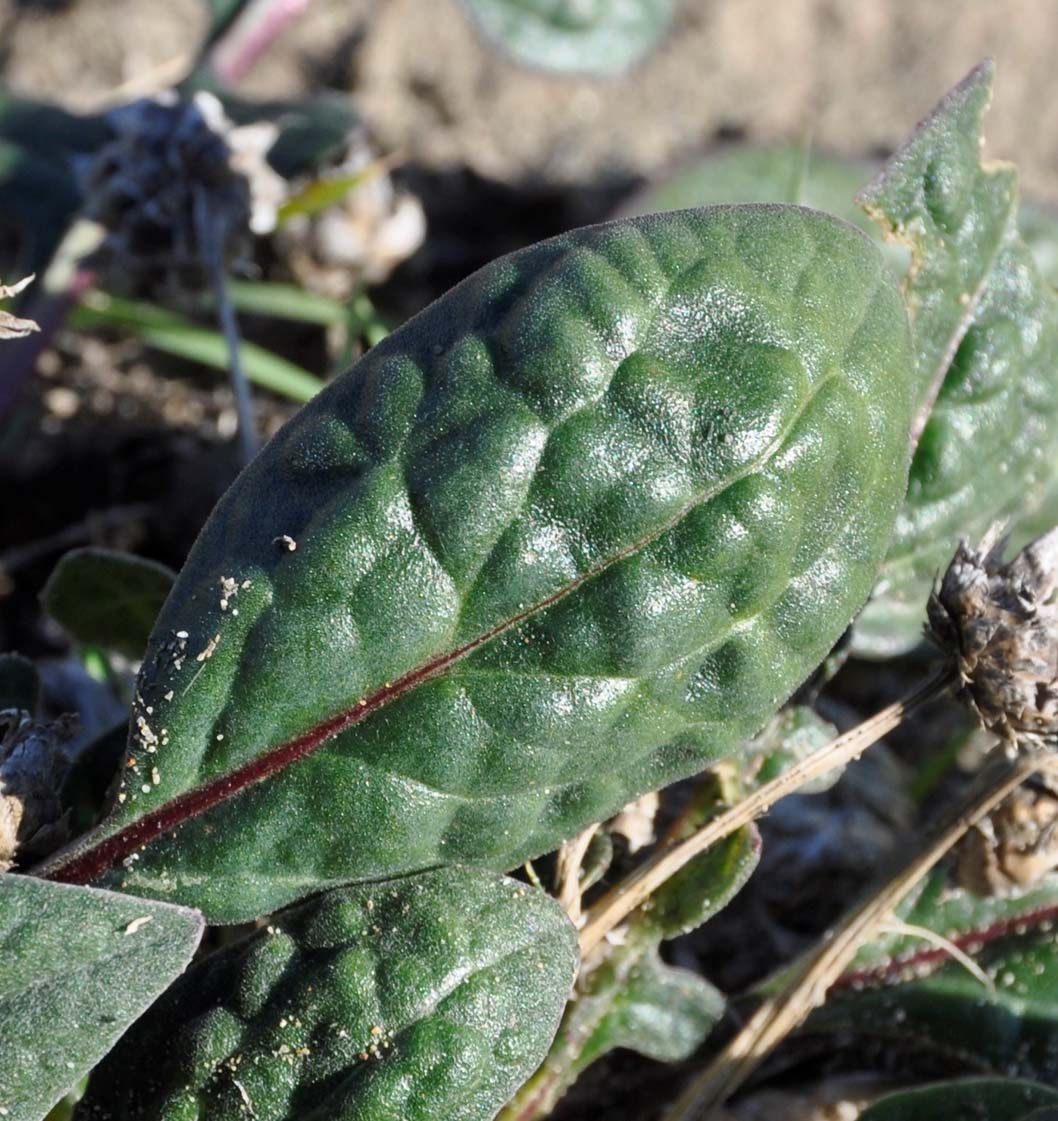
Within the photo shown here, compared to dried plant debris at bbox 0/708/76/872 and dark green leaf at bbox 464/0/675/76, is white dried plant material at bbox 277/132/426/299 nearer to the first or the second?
dark green leaf at bbox 464/0/675/76

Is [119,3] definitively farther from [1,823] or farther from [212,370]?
[1,823]

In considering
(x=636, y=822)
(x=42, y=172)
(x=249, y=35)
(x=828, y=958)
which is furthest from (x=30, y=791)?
(x=249, y=35)

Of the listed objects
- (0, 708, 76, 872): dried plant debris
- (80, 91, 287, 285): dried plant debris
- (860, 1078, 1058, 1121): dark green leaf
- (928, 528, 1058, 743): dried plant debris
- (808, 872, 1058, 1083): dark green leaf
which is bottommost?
(808, 872, 1058, 1083): dark green leaf

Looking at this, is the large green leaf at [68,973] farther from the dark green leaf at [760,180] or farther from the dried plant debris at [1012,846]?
the dark green leaf at [760,180]

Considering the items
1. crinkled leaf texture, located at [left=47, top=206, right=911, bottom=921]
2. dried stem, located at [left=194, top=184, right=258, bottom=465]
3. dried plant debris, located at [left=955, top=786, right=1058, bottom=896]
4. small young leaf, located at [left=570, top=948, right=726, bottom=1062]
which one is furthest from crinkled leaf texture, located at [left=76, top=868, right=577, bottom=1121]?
dried stem, located at [left=194, top=184, right=258, bottom=465]

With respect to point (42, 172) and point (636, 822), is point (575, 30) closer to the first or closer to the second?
point (42, 172)

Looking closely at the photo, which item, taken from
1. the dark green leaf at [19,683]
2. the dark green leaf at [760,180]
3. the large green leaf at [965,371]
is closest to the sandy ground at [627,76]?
the dark green leaf at [760,180]

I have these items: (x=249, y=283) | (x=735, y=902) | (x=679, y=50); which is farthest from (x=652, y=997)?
(x=679, y=50)
